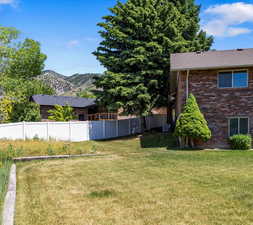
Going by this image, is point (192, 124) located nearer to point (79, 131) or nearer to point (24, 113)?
point (79, 131)

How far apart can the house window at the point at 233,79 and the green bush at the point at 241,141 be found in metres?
2.97

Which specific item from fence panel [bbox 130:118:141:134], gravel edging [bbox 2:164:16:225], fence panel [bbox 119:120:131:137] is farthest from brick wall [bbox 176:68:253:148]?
gravel edging [bbox 2:164:16:225]

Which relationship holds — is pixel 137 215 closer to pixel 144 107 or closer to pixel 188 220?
pixel 188 220

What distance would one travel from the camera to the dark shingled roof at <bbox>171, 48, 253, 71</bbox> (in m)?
14.4

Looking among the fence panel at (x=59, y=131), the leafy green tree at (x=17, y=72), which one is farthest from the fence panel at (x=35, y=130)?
the leafy green tree at (x=17, y=72)

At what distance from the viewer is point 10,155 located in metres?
11.9

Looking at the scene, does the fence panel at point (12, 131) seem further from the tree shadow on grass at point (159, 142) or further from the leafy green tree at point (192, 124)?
the leafy green tree at point (192, 124)

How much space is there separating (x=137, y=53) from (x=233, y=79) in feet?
30.3

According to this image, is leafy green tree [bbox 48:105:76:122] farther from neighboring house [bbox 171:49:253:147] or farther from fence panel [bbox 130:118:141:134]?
neighboring house [bbox 171:49:253:147]

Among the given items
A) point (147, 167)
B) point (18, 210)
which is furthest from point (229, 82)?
point (18, 210)

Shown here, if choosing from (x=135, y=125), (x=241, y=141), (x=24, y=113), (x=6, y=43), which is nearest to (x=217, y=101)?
(x=241, y=141)

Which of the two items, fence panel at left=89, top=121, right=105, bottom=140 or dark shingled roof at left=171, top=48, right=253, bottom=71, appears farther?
fence panel at left=89, top=121, right=105, bottom=140

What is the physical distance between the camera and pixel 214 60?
50.2ft

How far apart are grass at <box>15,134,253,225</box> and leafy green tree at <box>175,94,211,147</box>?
3.88 m
